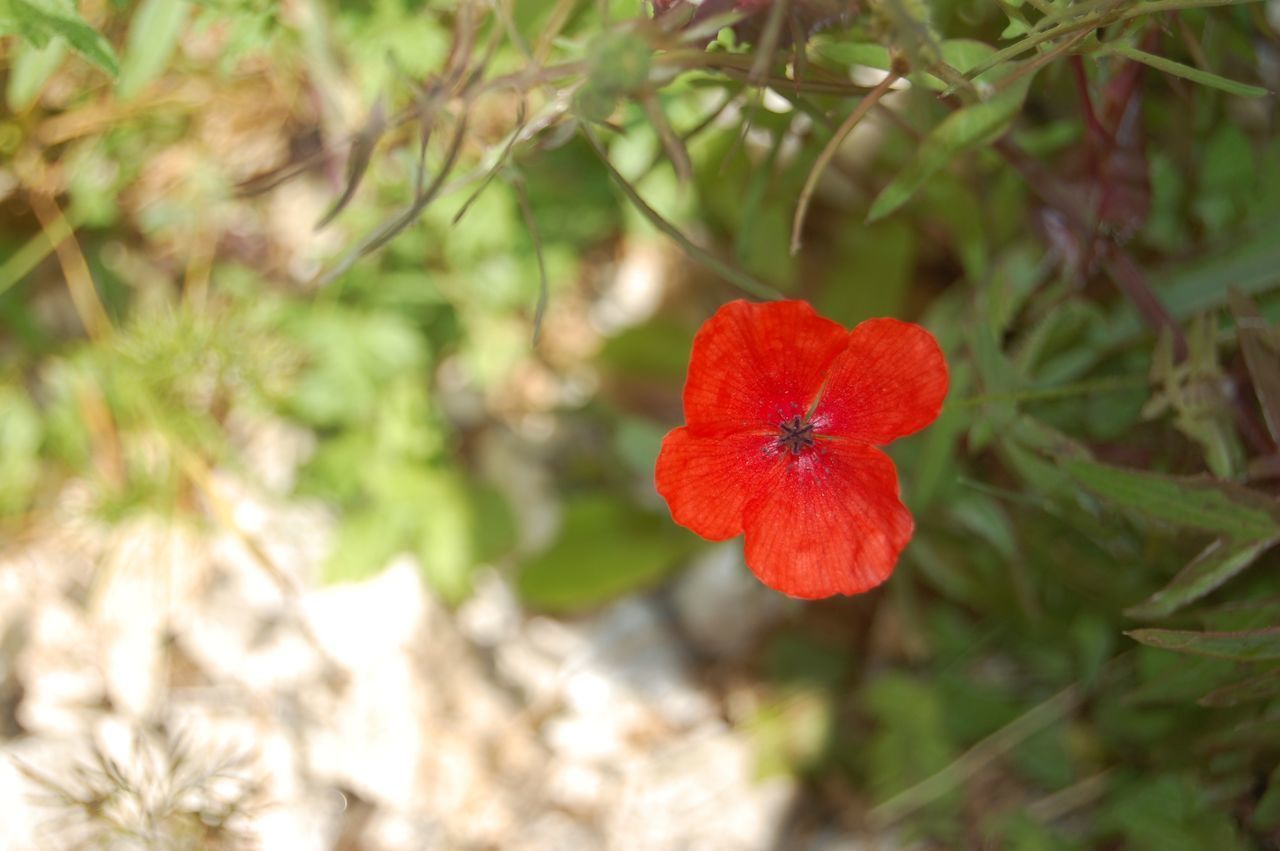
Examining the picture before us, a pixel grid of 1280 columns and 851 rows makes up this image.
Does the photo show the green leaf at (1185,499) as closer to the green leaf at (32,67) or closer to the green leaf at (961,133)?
the green leaf at (961,133)

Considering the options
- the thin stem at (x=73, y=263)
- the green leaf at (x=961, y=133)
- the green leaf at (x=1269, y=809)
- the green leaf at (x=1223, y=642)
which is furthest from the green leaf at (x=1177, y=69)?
the thin stem at (x=73, y=263)

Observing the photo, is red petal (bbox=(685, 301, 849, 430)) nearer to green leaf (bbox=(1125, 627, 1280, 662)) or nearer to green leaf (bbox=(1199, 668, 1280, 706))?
green leaf (bbox=(1125, 627, 1280, 662))

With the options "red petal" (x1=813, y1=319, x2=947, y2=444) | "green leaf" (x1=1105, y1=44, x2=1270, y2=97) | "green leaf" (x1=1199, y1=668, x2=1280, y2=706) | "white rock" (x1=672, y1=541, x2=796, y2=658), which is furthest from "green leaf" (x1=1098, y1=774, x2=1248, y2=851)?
"green leaf" (x1=1105, y1=44, x2=1270, y2=97)

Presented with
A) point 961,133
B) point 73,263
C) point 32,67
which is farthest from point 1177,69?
point 73,263

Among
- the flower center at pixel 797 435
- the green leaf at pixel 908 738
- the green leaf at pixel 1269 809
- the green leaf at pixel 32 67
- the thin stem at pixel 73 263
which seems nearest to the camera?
the flower center at pixel 797 435

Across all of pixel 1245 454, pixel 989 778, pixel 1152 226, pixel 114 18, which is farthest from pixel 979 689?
pixel 114 18

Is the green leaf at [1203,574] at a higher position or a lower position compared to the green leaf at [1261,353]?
lower

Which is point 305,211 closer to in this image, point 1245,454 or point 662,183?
point 662,183
